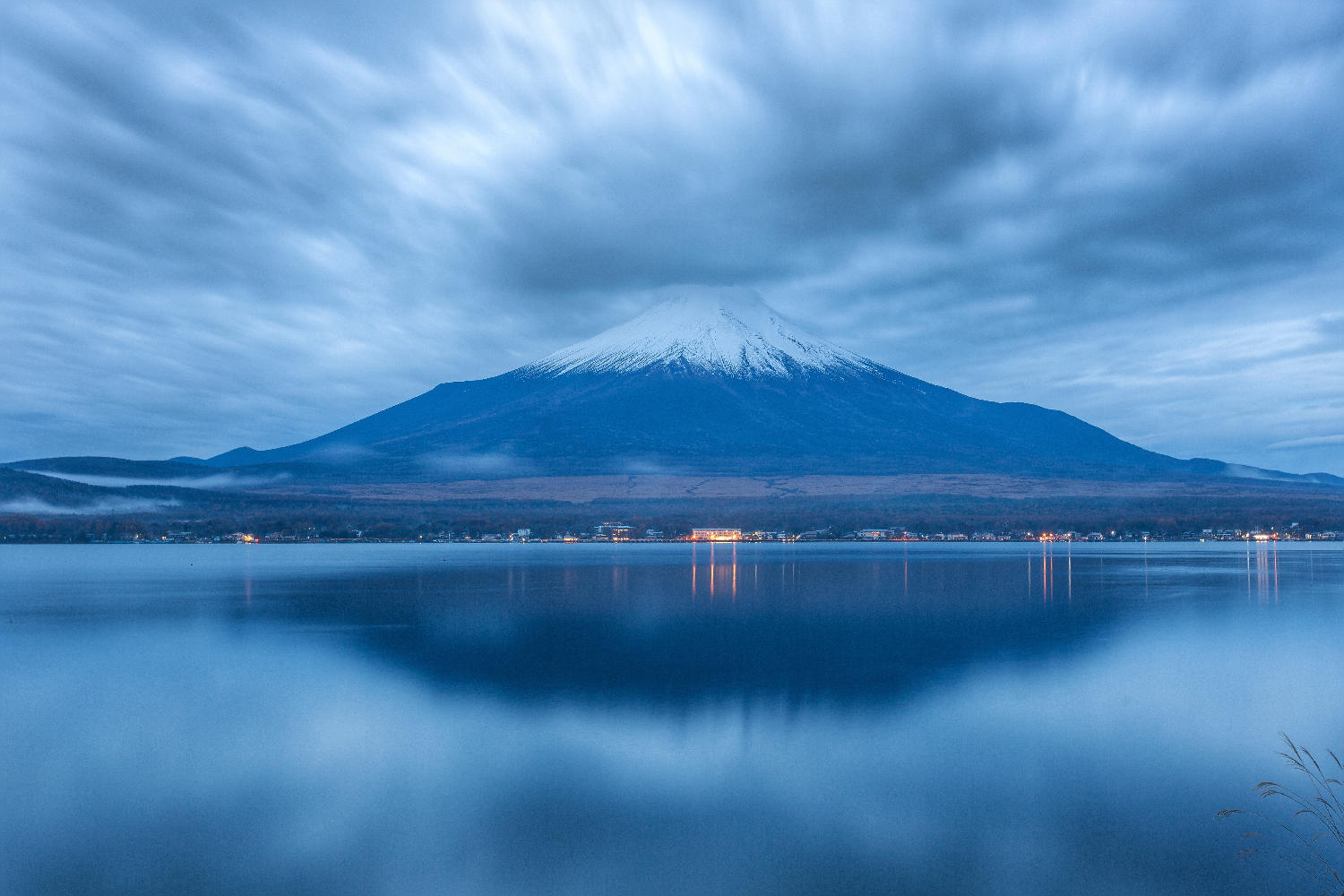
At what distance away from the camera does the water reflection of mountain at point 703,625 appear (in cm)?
1675

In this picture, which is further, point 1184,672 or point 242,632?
point 242,632

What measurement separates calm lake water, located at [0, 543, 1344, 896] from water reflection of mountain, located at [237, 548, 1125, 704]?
18cm

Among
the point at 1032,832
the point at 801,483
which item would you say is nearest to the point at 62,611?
the point at 1032,832

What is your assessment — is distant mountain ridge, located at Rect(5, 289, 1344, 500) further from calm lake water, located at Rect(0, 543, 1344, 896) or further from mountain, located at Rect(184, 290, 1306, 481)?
calm lake water, located at Rect(0, 543, 1344, 896)

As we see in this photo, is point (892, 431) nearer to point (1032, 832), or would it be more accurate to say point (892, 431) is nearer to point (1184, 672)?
point (1184, 672)

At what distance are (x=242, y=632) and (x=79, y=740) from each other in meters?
12.3

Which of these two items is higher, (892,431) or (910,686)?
(892,431)

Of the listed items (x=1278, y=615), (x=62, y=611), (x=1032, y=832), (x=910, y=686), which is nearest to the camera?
(x=1032, y=832)

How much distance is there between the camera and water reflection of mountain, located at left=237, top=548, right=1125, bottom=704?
16750 millimetres

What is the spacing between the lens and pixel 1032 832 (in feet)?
29.2

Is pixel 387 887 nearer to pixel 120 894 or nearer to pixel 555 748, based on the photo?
pixel 120 894

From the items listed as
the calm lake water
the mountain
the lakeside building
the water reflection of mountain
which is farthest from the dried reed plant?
the mountain

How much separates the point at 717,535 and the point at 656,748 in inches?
3704

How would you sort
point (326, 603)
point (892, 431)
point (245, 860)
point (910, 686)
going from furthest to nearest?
point (892, 431) < point (326, 603) < point (910, 686) < point (245, 860)
